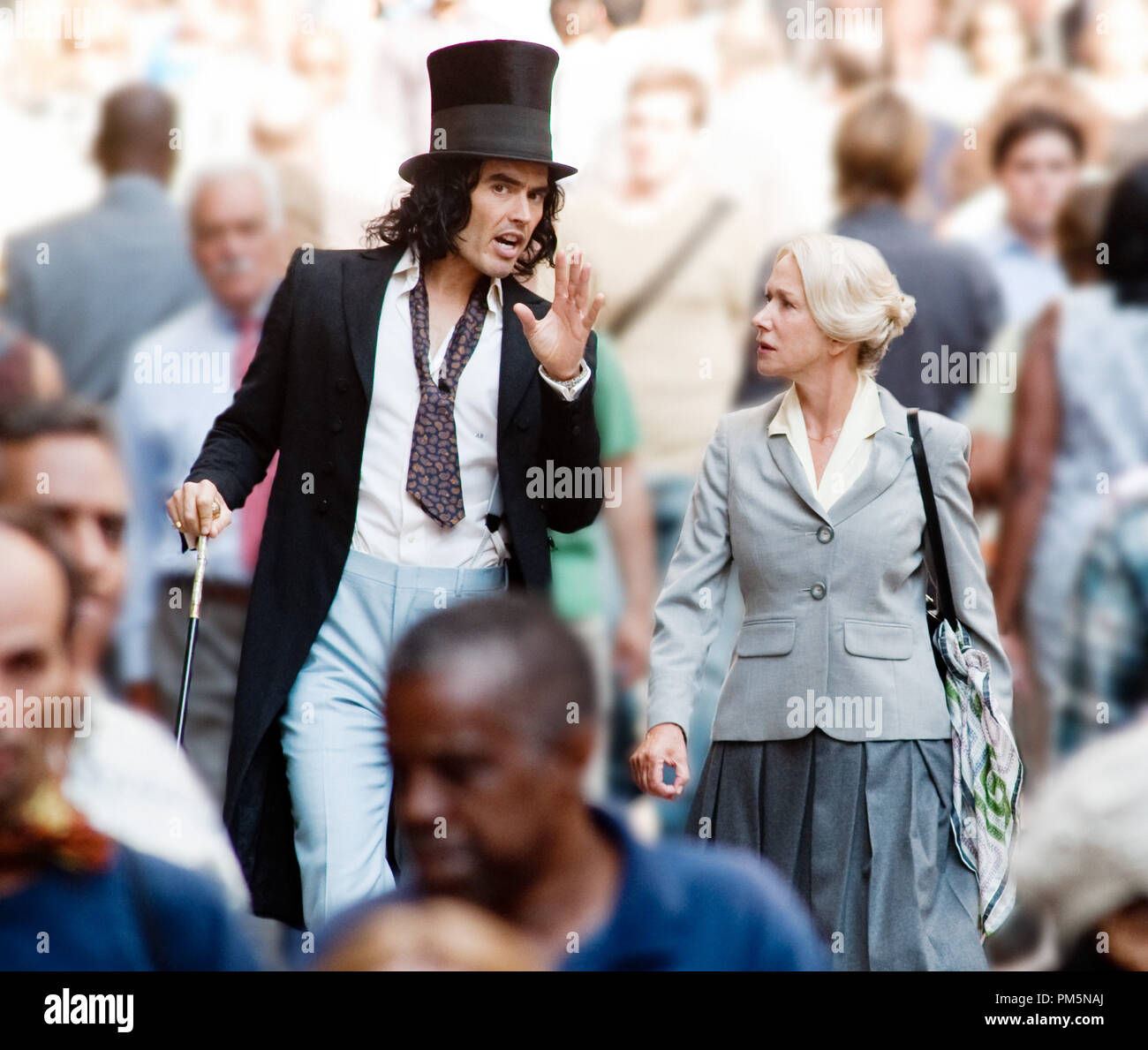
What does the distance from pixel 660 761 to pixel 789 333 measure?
970 mm

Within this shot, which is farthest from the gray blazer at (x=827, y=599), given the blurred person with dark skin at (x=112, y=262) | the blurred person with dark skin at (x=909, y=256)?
the blurred person with dark skin at (x=112, y=262)

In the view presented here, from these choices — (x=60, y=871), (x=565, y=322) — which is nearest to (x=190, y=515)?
(x=565, y=322)

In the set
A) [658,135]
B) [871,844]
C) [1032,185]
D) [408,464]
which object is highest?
[658,135]

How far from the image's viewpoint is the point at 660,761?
405cm

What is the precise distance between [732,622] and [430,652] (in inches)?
190

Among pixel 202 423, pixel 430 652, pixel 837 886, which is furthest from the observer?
pixel 202 423

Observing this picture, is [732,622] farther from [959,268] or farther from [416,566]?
[416,566]

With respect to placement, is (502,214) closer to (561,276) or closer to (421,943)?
(561,276)

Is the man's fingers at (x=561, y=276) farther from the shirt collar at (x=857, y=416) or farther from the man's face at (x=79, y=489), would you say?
the man's face at (x=79, y=489)

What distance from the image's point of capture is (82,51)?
6945 mm

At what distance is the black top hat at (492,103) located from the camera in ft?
14.4

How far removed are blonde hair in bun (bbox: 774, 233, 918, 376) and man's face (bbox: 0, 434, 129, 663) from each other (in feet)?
5.82
